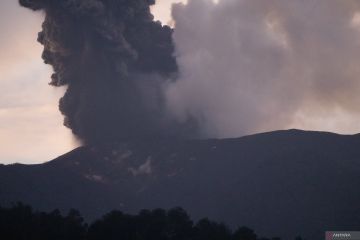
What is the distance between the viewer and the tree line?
7556cm

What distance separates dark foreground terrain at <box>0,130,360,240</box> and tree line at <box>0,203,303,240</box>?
38554mm

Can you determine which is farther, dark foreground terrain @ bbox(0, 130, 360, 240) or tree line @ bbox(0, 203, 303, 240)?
dark foreground terrain @ bbox(0, 130, 360, 240)

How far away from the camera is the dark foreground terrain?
128m

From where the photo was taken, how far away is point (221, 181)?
5950 inches

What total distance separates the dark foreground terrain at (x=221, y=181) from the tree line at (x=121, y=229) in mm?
38554

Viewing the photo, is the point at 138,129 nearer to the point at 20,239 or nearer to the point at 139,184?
the point at 139,184

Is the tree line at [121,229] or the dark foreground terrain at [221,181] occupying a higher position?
the dark foreground terrain at [221,181]

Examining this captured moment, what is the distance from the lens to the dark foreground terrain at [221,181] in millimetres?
128000

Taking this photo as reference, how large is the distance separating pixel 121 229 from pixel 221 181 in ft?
243

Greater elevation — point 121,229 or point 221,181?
point 221,181

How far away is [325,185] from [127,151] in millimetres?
50347

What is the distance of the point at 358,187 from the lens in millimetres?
132000

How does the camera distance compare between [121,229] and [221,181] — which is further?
[221,181]

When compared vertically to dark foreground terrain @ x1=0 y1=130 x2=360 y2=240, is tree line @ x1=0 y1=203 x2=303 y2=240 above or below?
below
